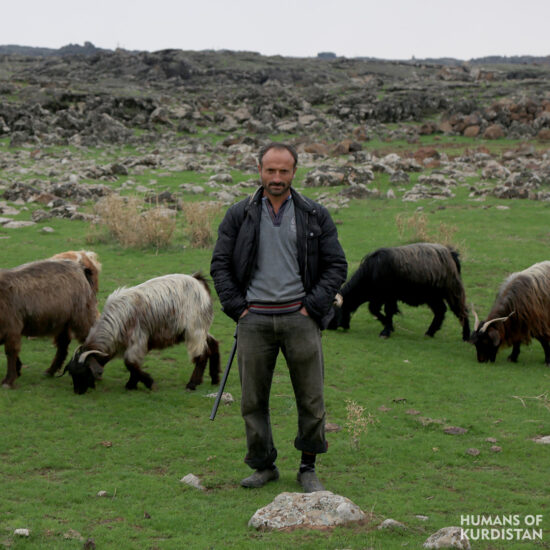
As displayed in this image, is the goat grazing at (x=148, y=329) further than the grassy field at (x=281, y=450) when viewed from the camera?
Yes

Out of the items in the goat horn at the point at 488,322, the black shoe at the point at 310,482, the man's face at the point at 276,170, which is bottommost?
the black shoe at the point at 310,482

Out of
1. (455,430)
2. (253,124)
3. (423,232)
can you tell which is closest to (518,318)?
(455,430)

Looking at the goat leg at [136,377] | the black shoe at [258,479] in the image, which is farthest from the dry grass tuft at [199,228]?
the black shoe at [258,479]

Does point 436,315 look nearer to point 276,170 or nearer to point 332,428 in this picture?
point 332,428

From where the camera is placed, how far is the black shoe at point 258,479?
235 inches

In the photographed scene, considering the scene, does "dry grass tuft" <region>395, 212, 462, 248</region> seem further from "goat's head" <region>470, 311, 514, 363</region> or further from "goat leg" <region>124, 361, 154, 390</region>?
"goat leg" <region>124, 361, 154, 390</region>

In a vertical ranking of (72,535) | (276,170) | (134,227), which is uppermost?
(276,170)

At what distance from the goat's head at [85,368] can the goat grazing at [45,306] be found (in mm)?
694

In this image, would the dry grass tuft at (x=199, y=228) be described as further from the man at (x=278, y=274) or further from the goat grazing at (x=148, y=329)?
the man at (x=278, y=274)

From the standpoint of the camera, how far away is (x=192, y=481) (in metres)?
6.13

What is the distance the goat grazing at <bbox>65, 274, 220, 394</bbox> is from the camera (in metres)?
8.42

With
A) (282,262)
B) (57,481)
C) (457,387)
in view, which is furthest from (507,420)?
(57,481)

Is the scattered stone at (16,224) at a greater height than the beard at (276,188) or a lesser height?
lesser

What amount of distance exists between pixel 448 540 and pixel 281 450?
255 centimetres
